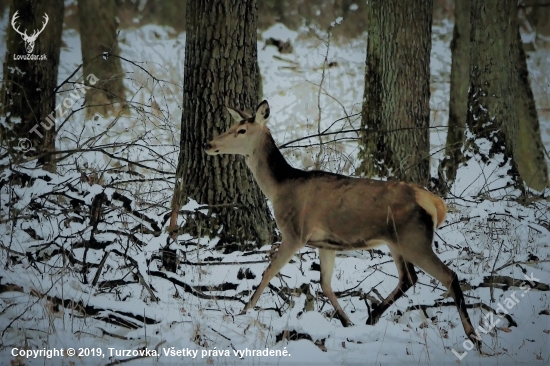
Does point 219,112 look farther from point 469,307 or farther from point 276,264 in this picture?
point 469,307

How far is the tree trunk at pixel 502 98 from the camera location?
5730 millimetres

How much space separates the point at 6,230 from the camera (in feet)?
16.2

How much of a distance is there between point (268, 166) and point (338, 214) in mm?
612

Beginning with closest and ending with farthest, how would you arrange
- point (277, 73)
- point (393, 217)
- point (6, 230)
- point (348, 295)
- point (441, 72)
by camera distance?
point (393, 217), point (348, 295), point (6, 230), point (277, 73), point (441, 72)

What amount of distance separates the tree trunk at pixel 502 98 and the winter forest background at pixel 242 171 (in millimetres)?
20

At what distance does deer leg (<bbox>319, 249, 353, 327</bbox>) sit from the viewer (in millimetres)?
4511

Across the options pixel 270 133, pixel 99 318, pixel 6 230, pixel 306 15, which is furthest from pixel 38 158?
pixel 306 15

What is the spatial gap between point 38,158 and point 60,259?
815 mm

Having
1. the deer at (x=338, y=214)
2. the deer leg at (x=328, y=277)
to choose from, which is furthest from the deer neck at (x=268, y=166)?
the deer leg at (x=328, y=277)

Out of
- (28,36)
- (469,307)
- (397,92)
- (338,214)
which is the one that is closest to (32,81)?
(28,36)

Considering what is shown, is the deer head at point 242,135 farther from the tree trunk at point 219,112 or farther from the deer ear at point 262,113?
the tree trunk at point 219,112

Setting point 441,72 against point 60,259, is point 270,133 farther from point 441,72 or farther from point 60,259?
point 441,72

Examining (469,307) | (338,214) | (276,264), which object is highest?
(338,214)

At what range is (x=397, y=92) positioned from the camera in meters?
5.56
